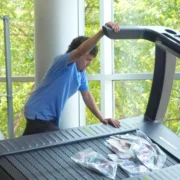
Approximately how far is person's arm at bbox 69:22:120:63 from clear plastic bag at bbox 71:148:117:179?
0.62 metres

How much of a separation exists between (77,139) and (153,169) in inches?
20.5

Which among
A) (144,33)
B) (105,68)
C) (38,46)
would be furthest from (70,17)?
(144,33)

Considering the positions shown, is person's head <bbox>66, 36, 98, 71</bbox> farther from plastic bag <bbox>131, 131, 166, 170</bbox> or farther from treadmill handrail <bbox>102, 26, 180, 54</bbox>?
plastic bag <bbox>131, 131, 166, 170</bbox>

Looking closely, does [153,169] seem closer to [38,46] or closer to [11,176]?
[11,176]

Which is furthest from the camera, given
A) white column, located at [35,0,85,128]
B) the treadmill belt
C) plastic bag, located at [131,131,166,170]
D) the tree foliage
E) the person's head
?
the tree foliage

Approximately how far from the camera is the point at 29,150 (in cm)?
195

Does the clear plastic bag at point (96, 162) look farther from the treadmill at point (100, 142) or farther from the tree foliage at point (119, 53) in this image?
the tree foliage at point (119, 53)

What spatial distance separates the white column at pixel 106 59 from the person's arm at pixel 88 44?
1531mm

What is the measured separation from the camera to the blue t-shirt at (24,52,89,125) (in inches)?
93.0

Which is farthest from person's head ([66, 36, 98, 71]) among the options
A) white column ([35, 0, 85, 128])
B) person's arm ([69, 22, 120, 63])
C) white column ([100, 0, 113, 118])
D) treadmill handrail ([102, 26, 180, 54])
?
white column ([100, 0, 113, 118])

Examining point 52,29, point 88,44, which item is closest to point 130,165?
point 88,44

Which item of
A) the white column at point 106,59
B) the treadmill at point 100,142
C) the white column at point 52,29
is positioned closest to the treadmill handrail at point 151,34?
the treadmill at point 100,142

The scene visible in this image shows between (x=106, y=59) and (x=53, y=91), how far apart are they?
147 cm

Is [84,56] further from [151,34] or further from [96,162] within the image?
[96,162]
